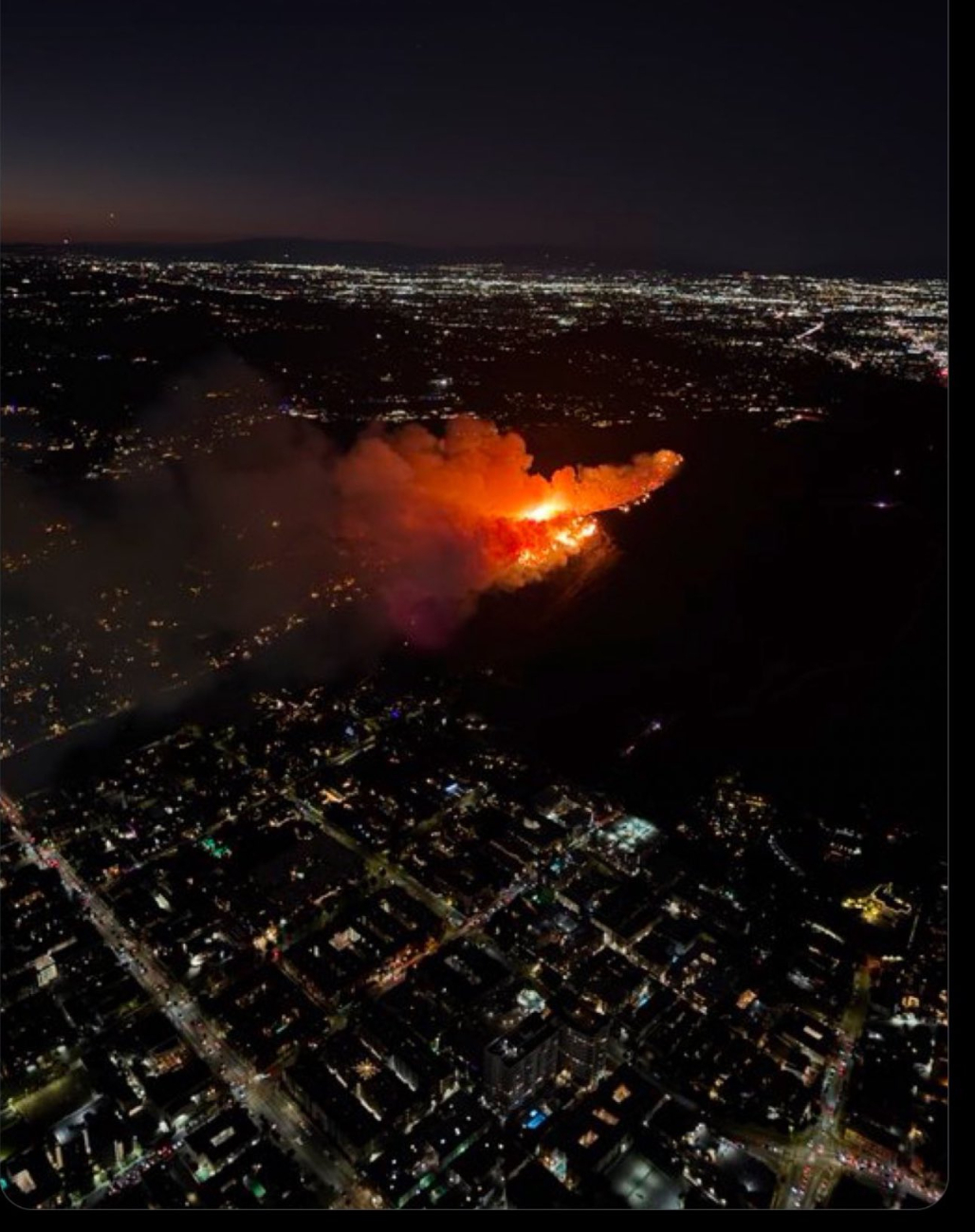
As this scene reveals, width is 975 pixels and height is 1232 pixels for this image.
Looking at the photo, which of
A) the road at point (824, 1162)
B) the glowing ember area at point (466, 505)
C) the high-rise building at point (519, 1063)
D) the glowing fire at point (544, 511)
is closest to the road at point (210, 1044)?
the high-rise building at point (519, 1063)

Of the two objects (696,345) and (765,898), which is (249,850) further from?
(696,345)

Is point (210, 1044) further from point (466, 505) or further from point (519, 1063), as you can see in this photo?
point (466, 505)

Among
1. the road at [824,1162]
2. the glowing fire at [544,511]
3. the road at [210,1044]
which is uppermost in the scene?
the glowing fire at [544,511]

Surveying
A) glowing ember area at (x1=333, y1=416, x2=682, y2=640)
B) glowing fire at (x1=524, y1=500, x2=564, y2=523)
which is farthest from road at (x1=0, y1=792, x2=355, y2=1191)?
glowing fire at (x1=524, y1=500, x2=564, y2=523)

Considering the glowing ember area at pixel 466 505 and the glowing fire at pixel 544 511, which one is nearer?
the glowing ember area at pixel 466 505

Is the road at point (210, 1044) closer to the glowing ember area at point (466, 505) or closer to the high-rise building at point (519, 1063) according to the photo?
the high-rise building at point (519, 1063)

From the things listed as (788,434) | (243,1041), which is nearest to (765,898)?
(243,1041)

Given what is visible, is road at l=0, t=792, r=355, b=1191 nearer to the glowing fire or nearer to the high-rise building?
the high-rise building
